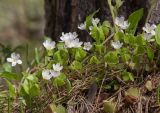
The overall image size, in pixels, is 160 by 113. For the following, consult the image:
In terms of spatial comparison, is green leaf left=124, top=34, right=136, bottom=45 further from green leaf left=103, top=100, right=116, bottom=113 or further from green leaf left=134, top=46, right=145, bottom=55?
green leaf left=103, top=100, right=116, bottom=113

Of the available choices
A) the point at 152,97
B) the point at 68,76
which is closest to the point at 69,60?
the point at 68,76

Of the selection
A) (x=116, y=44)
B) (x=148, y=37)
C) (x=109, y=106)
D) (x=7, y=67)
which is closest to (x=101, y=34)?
(x=116, y=44)

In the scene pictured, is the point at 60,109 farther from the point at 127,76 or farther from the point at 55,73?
the point at 127,76

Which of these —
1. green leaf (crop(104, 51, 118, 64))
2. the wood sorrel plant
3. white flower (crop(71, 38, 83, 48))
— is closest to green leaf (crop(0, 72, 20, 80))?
the wood sorrel plant

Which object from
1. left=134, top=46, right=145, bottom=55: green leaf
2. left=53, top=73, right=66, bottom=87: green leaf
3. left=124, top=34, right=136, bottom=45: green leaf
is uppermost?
left=124, top=34, right=136, bottom=45: green leaf

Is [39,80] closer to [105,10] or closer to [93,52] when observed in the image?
[93,52]

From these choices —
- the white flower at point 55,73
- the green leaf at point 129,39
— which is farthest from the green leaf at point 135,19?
the white flower at point 55,73

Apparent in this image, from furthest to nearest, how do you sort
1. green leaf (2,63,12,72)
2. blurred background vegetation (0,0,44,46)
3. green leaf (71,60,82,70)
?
1. blurred background vegetation (0,0,44,46)
2. green leaf (2,63,12,72)
3. green leaf (71,60,82,70)
